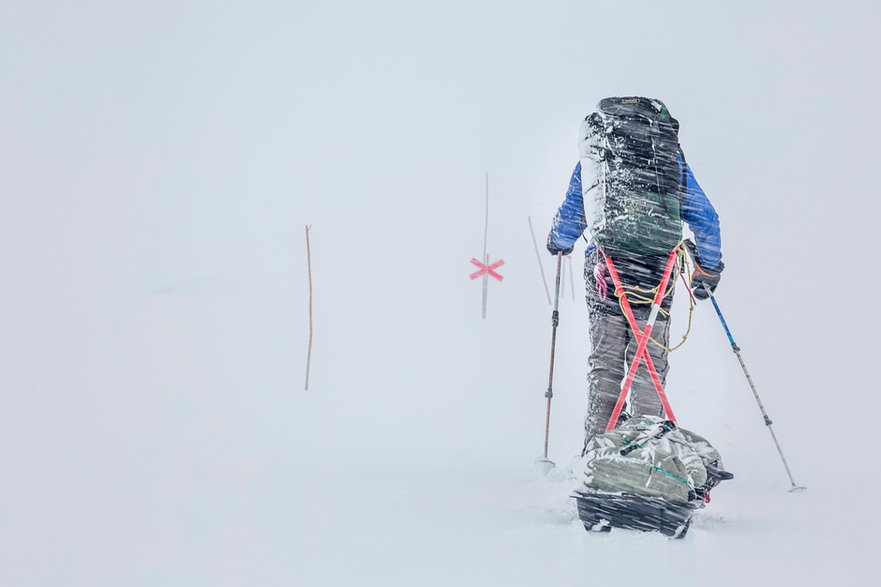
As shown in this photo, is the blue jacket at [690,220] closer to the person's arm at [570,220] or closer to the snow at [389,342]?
the person's arm at [570,220]

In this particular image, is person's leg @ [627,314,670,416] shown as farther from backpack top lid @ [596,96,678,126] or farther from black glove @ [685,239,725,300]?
backpack top lid @ [596,96,678,126]

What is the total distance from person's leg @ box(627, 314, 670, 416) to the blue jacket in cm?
59

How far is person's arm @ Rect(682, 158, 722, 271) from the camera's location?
5.27 m

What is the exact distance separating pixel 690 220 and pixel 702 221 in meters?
0.08

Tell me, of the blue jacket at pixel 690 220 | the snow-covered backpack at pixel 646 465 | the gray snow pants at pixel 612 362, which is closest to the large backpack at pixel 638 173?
the blue jacket at pixel 690 220

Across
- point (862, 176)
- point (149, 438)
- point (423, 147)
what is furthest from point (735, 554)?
point (423, 147)

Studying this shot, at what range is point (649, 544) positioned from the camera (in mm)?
4129

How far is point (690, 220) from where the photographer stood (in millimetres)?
5344

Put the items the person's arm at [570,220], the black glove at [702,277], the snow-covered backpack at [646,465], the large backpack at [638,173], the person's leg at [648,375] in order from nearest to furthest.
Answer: the snow-covered backpack at [646,465], the large backpack at [638,173], the person's leg at [648,375], the black glove at [702,277], the person's arm at [570,220]

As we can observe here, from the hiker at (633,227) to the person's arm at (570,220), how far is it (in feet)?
0.22

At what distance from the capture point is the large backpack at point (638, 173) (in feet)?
16.8

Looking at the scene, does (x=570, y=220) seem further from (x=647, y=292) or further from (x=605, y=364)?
(x=605, y=364)

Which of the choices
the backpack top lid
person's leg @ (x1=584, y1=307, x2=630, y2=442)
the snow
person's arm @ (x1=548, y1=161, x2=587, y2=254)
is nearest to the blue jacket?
person's arm @ (x1=548, y1=161, x2=587, y2=254)

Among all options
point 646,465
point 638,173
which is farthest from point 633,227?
point 646,465
